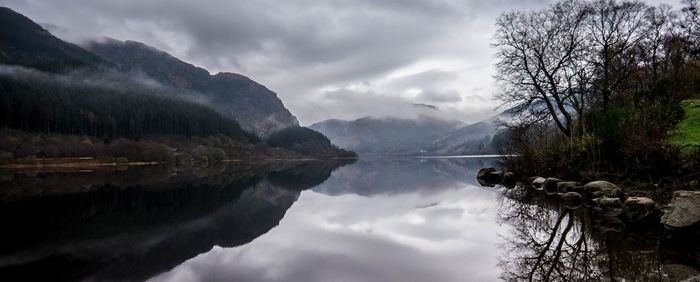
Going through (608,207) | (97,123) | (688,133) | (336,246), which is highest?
(97,123)

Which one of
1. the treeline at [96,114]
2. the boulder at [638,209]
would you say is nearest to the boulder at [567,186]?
the boulder at [638,209]

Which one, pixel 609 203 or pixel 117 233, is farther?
pixel 609 203

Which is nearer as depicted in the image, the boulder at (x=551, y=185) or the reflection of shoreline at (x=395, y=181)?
the boulder at (x=551, y=185)

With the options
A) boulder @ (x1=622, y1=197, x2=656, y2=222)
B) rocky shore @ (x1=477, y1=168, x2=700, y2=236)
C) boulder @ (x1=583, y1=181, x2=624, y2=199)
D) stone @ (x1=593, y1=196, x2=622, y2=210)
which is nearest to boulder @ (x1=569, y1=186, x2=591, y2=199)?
rocky shore @ (x1=477, y1=168, x2=700, y2=236)

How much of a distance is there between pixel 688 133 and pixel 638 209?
5863 millimetres

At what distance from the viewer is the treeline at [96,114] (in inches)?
4252

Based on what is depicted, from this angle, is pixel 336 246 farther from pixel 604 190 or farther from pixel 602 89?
pixel 602 89

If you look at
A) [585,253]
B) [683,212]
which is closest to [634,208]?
[683,212]

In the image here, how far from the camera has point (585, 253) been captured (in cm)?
692

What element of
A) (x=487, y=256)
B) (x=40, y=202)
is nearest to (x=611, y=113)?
(x=487, y=256)

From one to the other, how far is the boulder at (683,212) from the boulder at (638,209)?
128 centimetres

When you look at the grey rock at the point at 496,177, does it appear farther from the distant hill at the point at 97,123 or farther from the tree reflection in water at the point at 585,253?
the distant hill at the point at 97,123

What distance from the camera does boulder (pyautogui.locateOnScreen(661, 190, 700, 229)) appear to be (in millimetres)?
8094

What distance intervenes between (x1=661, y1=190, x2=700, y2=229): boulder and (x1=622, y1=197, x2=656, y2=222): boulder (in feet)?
4.21
